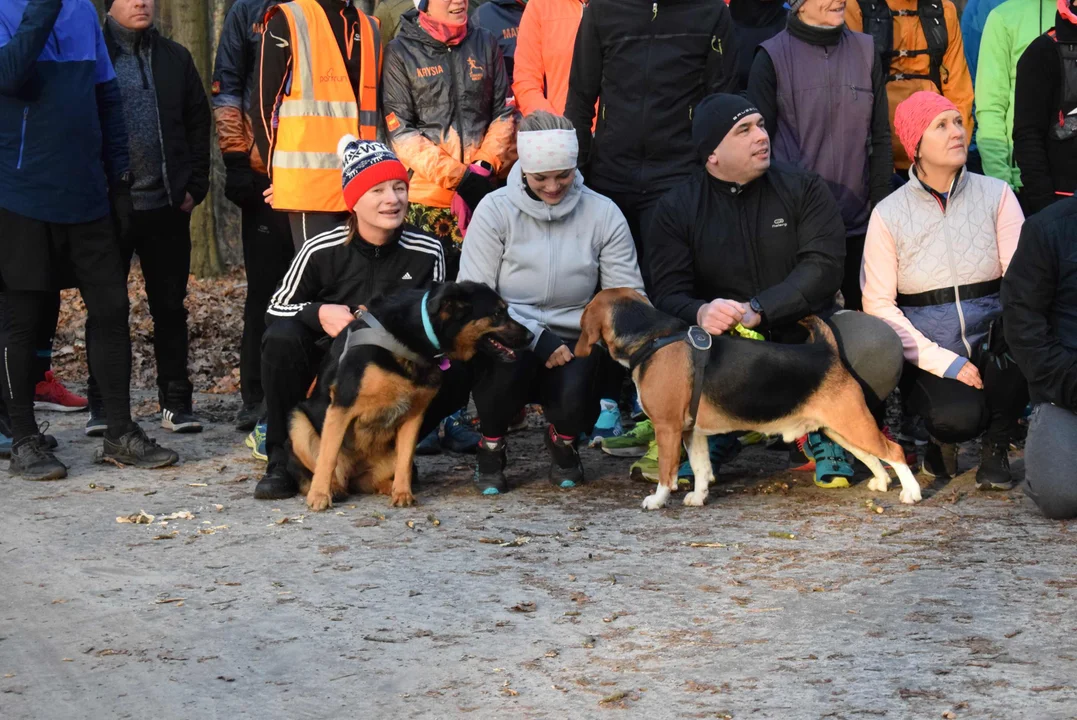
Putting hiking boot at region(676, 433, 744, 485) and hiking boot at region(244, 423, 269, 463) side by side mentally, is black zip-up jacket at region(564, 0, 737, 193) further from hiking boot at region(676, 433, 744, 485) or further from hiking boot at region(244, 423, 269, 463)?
hiking boot at region(244, 423, 269, 463)

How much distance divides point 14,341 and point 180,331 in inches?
54.9

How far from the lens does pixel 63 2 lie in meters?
6.42

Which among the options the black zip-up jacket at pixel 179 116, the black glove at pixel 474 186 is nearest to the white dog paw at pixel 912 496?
the black glove at pixel 474 186

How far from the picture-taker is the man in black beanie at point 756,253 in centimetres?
599

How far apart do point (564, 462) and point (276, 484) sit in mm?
1409

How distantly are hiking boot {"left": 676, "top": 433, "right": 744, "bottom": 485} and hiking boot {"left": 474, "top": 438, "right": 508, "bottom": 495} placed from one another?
87cm

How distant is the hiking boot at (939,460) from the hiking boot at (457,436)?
97.4 inches

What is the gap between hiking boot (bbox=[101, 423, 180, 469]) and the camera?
6.82 meters

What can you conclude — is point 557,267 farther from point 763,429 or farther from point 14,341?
point 14,341

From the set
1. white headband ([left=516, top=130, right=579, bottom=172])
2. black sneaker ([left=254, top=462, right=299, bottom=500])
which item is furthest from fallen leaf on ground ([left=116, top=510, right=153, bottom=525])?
white headband ([left=516, top=130, right=579, bottom=172])

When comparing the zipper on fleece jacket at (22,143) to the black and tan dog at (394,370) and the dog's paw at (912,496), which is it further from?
the dog's paw at (912,496)

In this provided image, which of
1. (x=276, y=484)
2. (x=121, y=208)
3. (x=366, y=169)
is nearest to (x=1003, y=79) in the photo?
(x=366, y=169)

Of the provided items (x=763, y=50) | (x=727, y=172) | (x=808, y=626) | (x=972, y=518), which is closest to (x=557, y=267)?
(x=727, y=172)

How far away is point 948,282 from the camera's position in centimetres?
→ 607
